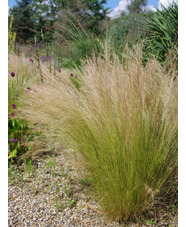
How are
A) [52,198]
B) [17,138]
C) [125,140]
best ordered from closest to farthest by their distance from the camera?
[125,140], [52,198], [17,138]

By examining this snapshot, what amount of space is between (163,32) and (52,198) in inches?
126

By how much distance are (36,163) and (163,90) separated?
150cm

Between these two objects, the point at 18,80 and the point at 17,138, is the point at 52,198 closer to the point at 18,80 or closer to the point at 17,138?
the point at 17,138

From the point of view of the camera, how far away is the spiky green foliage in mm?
3400

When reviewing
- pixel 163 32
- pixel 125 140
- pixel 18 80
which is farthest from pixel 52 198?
pixel 163 32

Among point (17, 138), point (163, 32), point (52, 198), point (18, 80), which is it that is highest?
point (163, 32)

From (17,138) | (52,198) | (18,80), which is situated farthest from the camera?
(18,80)

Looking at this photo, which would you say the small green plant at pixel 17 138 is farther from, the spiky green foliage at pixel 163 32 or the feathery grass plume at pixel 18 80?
the spiky green foliage at pixel 163 32

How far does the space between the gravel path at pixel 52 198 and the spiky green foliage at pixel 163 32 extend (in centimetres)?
231

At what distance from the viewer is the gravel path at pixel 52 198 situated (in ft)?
5.18

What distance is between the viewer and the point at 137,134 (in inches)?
54.3

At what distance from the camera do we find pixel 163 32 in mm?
3627

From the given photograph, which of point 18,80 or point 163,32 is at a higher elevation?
point 163,32
